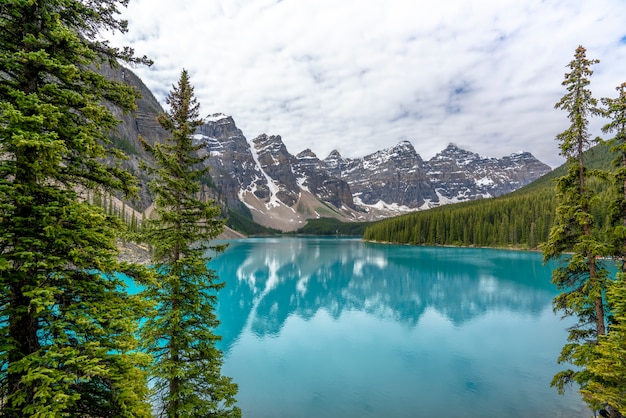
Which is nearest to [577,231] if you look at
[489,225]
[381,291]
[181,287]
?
[181,287]

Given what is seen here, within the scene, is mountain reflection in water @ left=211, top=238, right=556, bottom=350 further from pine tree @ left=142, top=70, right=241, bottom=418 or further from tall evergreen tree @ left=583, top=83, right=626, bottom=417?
tall evergreen tree @ left=583, top=83, right=626, bottom=417

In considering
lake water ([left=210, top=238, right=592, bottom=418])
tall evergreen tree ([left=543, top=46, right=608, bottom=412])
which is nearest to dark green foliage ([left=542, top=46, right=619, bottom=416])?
tall evergreen tree ([left=543, top=46, right=608, bottom=412])

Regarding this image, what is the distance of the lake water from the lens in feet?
54.7

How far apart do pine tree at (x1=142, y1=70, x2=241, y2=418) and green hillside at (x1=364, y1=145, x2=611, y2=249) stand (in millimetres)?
116383

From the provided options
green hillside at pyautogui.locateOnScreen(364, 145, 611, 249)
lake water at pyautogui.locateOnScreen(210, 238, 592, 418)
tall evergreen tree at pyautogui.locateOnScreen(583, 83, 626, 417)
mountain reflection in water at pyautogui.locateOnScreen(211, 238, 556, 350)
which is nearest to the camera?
tall evergreen tree at pyautogui.locateOnScreen(583, 83, 626, 417)

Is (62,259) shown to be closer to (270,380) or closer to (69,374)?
(69,374)

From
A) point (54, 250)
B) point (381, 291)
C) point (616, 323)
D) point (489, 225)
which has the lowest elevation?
point (381, 291)

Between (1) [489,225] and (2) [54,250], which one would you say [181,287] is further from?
(1) [489,225]

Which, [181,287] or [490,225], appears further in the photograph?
[490,225]

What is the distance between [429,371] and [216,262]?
70169 mm

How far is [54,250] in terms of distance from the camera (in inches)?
237

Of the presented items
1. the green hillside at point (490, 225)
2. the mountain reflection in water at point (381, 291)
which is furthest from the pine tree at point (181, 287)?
the green hillside at point (490, 225)

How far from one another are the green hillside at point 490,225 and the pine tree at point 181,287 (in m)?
116

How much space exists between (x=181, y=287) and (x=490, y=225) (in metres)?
132
